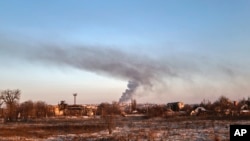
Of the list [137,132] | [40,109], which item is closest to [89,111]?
[40,109]

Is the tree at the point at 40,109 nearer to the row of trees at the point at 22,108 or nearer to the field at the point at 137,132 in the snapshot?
the row of trees at the point at 22,108

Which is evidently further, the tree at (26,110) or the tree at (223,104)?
the tree at (26,110)

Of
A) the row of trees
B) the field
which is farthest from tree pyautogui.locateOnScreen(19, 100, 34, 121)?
the field

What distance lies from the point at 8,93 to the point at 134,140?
257 ft

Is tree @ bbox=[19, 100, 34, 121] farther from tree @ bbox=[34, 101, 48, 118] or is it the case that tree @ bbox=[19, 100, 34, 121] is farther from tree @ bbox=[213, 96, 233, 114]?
tree @ bbox=[213, 96, 233, 114]

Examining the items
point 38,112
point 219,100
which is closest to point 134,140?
point 219,100

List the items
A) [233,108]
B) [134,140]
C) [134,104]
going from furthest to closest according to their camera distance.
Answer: [134,104] → [233,108] → [134,140]

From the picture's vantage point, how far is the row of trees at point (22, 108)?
85431 mm

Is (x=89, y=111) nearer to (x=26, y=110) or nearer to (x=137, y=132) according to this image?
(x=26, y=110)

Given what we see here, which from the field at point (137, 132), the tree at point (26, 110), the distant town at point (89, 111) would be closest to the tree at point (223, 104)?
the distant town at point (89, 111)

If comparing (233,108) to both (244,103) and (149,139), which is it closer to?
(244,103)

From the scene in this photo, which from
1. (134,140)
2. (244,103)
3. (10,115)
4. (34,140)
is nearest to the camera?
(134,140)

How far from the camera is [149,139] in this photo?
23547 millimetres

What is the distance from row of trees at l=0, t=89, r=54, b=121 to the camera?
85.4 m
